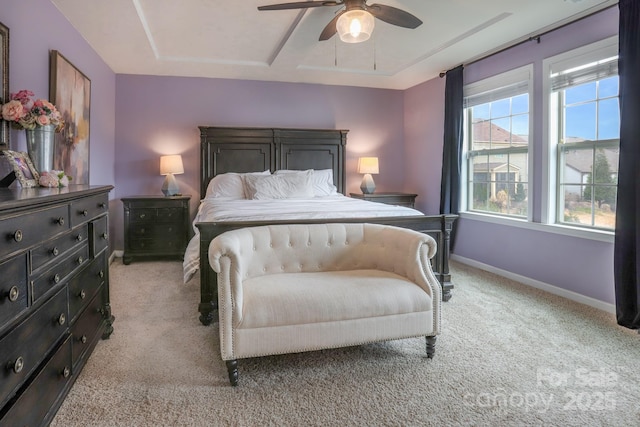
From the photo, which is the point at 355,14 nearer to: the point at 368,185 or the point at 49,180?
the point at 49,180

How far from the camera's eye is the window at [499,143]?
392 centimetres

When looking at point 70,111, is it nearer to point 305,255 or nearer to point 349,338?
point 305,255

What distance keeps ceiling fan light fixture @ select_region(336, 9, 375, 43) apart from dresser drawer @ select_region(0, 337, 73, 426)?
8.04 feet

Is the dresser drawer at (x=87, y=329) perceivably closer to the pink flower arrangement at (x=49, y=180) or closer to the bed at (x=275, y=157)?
the pink flower arrangement at (x=49, y=180)

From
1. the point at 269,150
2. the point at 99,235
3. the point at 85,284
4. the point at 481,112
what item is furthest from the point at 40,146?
the point at 481,112

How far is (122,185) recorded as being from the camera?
4938 mm

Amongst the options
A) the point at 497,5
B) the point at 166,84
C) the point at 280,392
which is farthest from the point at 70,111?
the point at 497,5

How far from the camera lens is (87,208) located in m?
2.02

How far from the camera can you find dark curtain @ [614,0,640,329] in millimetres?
2646

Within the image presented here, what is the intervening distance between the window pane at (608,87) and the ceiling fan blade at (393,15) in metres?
1.71

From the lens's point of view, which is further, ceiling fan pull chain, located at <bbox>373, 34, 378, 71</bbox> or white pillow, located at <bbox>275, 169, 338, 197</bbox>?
white pillow, located at <bbox>275, 169, 338, 197</bbox>

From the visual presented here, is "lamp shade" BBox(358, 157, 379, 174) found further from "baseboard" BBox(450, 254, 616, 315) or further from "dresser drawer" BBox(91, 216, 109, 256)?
"dresser drawer" BBox(91, 216, 109, 256)

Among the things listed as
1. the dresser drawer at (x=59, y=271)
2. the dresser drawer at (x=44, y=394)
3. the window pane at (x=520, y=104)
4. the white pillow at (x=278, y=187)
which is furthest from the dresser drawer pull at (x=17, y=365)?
the window pane at (x=520, y=104)

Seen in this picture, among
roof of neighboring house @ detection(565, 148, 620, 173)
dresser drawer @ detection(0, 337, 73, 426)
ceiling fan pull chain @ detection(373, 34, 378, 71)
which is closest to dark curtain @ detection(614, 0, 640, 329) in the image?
roof of neighboring house @ detection(565, 148, 620, 173)
